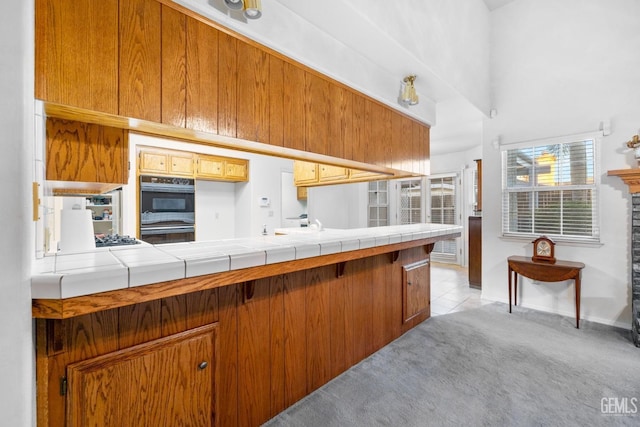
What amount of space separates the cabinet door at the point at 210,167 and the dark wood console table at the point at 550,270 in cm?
430

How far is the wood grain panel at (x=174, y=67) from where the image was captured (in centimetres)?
138

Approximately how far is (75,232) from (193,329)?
44.1 inches

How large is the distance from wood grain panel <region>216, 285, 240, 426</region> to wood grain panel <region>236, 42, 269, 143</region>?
2.96ft

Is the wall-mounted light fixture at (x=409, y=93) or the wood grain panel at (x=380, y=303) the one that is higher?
the wall-mounted light fixture at (x=409, y=93)

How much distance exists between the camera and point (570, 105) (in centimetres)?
328

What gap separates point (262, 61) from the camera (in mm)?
1766

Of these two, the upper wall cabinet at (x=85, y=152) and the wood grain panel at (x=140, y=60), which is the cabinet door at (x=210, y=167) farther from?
the wood grain panel at (x=140, y=60)

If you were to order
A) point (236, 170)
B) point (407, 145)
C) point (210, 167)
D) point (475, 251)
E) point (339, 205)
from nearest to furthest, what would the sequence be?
point (407, 145) → point (475, 251) → point (210, 167) → point (236, 170) → point (339, 205)

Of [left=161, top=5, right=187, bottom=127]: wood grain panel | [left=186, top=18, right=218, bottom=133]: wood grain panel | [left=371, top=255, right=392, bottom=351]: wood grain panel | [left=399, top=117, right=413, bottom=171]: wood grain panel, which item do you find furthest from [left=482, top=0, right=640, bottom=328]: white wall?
[left=161, top=5, right=187, bottom=127]: wood grain panel

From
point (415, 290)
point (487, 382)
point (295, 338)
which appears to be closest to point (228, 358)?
point (295, 338)

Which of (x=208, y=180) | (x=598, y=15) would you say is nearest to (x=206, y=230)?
(x=208, y=180)

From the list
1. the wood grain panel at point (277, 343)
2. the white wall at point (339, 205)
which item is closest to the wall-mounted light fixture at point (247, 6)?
the wood grain panel at point (277, 343)

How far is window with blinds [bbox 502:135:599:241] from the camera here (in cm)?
319

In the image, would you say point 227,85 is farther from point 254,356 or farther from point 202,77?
point 254,356
